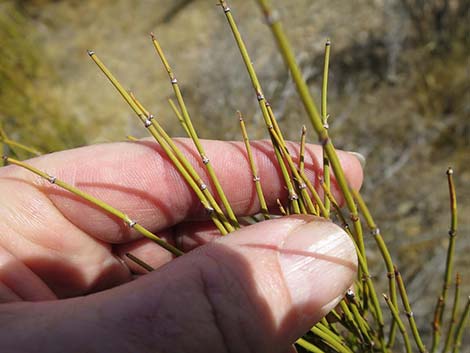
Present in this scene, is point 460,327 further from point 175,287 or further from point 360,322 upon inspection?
point 175,287

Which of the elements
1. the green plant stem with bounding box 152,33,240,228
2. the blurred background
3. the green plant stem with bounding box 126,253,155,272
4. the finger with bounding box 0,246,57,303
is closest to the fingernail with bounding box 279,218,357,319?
the green plant stem with bounding box 152,33,240,228

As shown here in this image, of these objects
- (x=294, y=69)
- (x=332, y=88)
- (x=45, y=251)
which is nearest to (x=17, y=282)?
(x=45, y=251)

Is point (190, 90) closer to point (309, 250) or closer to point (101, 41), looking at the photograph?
point (101, 41)

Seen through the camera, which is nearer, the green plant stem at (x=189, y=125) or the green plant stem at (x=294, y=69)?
the green plant stem at (x=294, y=69)

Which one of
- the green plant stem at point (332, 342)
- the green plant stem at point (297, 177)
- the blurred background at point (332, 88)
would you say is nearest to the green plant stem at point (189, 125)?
the green plant stem at point (297, 177)

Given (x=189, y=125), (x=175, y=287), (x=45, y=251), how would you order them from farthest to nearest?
1. (x=45, y=251)
2. (x=189, y=125)
3. (x=175, y=287)

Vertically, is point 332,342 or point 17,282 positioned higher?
point 17,282

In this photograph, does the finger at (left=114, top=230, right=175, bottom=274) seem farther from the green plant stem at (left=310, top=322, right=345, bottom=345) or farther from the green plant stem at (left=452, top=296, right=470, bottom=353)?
the green plant stem at (left=452, top=296, right=470, bottom=353)

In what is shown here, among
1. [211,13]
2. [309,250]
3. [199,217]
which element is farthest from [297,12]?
[309,250]

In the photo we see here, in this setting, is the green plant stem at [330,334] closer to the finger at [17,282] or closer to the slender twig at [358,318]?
the slender twig at [358,318]
